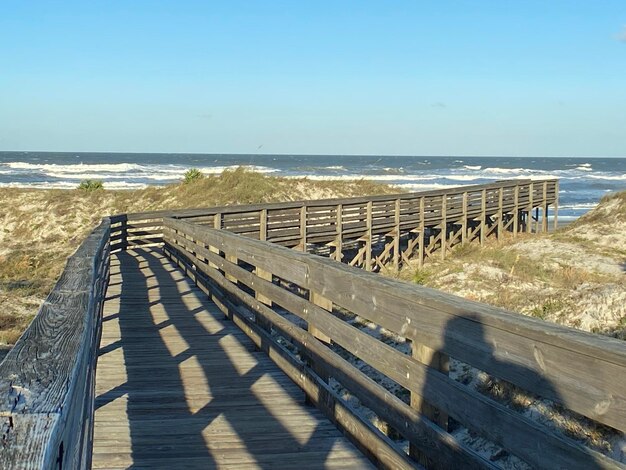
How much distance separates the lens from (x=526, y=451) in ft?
7.74

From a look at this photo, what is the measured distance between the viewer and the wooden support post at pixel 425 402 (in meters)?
3.12

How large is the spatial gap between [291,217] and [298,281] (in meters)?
12.6

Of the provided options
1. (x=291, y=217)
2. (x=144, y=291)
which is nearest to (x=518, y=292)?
(x=144, y=291)

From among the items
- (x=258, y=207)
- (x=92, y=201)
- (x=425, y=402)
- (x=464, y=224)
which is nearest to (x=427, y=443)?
(x=425, y=402)

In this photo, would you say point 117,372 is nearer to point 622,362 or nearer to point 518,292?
point 622,362

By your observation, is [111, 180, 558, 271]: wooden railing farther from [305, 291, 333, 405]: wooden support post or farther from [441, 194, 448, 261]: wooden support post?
[305, 291, 333, 405]: wooden support post

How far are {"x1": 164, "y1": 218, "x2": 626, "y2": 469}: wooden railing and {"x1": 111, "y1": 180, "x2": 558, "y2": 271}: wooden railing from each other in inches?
436

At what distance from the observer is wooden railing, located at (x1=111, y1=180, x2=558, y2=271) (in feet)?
55.2

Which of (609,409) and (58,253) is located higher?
(609,409)

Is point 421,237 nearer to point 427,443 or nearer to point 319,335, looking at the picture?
point 319,335

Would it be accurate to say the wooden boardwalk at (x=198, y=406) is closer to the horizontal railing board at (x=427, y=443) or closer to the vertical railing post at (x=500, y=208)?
the horizontal railing board at (x=427, y=443)

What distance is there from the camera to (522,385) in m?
2.42

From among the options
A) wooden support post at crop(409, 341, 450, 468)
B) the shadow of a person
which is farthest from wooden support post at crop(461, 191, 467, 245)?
the shadow of a person

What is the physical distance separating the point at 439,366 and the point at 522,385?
2.42 feet
